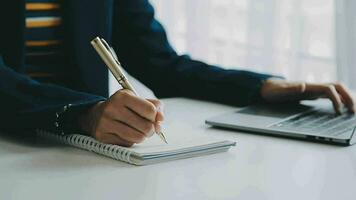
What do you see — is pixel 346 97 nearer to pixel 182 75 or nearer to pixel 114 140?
pixel 182 75

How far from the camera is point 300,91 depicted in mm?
1369

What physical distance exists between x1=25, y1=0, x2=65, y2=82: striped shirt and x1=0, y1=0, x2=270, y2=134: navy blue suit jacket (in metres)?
0.02

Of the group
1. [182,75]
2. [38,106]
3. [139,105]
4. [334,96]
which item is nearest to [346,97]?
[334,96]

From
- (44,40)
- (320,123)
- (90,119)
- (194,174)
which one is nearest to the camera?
(194,174)

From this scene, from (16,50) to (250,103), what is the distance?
50 centimetres

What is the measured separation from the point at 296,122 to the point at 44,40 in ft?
1.90

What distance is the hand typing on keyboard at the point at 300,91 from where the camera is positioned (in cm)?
133

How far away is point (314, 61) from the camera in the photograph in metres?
2.08

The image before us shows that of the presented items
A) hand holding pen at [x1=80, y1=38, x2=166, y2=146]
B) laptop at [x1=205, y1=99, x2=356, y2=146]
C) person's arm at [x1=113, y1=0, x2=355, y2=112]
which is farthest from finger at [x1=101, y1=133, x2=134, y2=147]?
person's arm at [x1=113, y1=0, x2=355, y2=112]

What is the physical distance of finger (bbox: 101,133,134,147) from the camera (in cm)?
98

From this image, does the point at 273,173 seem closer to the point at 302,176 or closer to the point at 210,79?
the point at 302,176

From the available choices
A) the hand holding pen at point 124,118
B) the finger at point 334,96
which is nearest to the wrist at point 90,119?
the hand holding pen at point 124,118

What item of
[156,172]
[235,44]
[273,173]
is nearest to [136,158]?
[156,172]

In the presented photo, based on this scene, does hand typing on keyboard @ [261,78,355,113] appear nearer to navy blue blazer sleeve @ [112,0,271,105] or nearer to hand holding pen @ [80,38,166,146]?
navy blue blazer sleeve @ [112,0,271,105]
